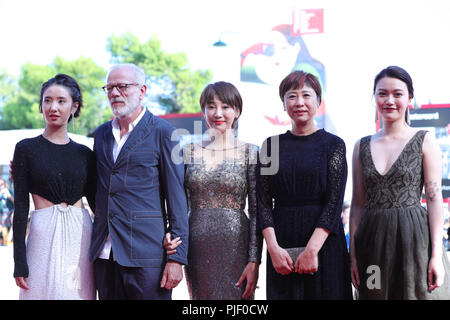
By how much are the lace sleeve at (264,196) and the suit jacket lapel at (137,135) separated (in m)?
0.66

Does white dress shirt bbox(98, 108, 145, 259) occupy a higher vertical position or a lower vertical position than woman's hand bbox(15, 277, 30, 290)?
higher

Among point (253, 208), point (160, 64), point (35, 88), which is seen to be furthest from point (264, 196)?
point (35, 88)

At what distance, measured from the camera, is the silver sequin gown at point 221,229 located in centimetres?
325

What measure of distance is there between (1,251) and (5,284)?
8.65 ft

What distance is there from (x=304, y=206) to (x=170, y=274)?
2.63 ft

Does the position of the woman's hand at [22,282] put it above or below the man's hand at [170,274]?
below

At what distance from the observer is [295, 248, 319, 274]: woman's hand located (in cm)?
293

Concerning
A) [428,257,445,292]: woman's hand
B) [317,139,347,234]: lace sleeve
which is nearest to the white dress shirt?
[317,139,347,234]: lace sleeve

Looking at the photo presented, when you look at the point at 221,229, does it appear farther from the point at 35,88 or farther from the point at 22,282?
the point at 35,88

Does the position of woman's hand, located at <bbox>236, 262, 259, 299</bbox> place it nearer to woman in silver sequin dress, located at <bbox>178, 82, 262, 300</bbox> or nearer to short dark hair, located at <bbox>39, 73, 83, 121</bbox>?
woman in silver sequin dress, located at <bbox>178, 82, 262, 300</bbox>

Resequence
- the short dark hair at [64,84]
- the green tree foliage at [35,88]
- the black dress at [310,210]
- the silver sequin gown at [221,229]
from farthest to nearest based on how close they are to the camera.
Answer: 1. the green tree foliage at [35,88]
2. the short dark hair at [64,84]
3. the silver sequin gown at [221,229]
4. the black dress at [310,210]

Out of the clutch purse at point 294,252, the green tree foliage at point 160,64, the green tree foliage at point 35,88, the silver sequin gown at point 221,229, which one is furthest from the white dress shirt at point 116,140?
the green tree foliage at point 160,64

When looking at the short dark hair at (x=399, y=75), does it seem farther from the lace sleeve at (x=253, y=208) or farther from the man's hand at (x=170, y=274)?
the man's hand at (x=170, y=274)
